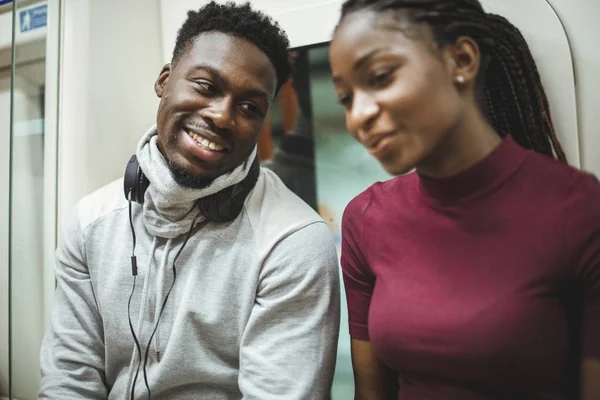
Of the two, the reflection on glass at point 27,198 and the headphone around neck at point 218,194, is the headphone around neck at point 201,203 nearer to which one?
the headphone around neck at point 218,194

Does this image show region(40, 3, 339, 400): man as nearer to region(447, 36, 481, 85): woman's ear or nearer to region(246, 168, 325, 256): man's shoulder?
region(246, 168, 325, 256): man's shoulder

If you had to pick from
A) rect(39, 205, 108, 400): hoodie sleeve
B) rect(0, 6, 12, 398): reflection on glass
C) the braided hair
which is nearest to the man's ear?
→ rect(39, 205, 108, 400): hoodie sleeve

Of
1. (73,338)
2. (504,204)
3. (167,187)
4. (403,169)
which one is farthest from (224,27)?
(73,338)

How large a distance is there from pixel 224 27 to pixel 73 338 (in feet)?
2.37

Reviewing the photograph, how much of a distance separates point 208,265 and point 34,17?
2.62ft

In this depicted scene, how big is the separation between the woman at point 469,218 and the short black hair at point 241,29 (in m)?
0.31

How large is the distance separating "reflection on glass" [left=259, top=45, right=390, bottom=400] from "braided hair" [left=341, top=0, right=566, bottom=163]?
0.35m

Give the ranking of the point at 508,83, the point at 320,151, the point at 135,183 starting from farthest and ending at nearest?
the point at 320,151 → the point at 135,183 → the point at 508,83

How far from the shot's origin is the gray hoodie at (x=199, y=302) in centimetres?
84

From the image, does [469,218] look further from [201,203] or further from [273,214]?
[201,203]

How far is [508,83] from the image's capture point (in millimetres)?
693

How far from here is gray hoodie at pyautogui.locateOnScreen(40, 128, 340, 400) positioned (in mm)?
838

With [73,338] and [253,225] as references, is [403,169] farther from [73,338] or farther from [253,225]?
[73,338]

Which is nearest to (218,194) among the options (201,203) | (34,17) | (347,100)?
(201,203)
